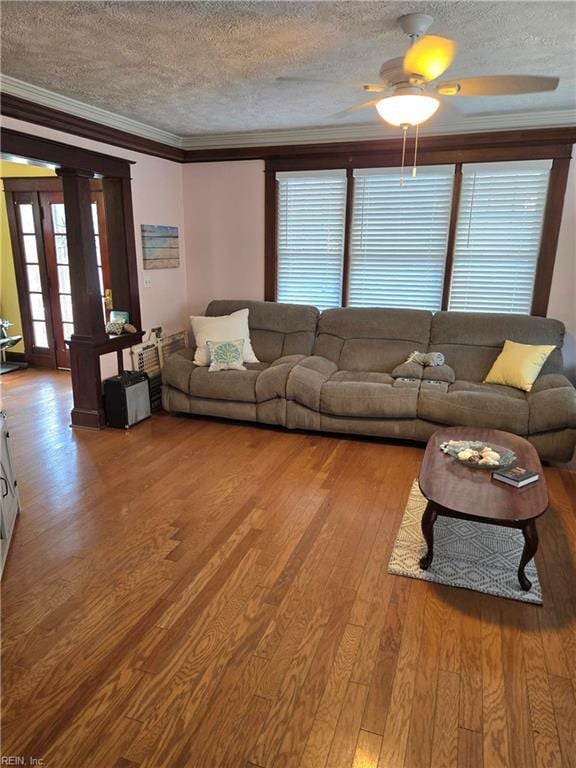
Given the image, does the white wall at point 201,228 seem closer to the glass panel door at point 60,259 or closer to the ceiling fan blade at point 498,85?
the glass panel door at point 60,259

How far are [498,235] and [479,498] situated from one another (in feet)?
10.3

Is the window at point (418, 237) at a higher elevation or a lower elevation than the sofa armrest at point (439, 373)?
higher

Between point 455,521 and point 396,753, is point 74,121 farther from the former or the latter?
point 396,753

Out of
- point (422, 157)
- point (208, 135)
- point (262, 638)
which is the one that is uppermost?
point (208, 135)

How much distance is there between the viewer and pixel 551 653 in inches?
79.2

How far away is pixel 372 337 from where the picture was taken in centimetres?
480

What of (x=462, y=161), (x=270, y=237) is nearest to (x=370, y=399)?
(x=270, y=237)

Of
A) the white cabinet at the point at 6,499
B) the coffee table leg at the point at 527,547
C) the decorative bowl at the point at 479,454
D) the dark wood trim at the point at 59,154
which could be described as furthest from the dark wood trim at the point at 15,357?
the coffee table leg at the point at 527,547

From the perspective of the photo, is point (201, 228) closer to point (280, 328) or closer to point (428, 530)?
point (280, 328)

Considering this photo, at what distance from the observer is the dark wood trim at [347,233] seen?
16.2ft

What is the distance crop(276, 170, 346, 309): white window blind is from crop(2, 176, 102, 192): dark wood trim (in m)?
2.83

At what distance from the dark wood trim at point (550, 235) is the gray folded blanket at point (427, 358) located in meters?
1.04

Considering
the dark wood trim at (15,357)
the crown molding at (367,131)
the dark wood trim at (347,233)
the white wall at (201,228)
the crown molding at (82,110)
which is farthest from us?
the dark wood trim at (15,357)

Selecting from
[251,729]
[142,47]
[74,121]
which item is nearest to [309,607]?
[251,729]
